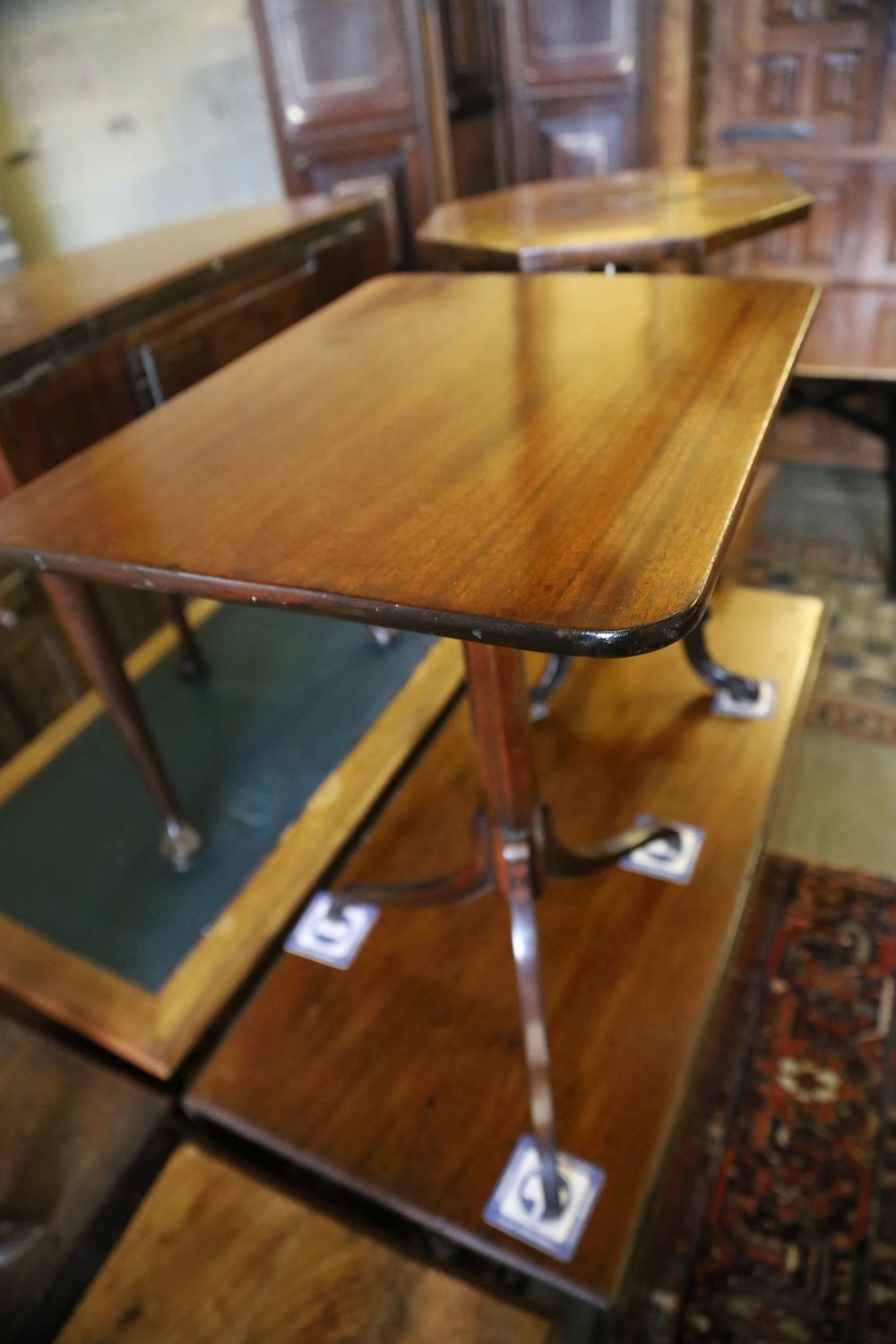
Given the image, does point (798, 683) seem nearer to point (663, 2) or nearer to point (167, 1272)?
point (167, 1272)

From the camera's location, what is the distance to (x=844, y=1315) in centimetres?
126

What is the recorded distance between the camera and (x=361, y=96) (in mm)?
2787

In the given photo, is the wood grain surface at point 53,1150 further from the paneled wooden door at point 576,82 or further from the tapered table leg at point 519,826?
the paneled wooden door at point 576,82

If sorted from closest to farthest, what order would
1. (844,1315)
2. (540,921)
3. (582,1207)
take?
(582,1207) → (844,1315) → (540,921)

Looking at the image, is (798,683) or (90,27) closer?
(798,683)

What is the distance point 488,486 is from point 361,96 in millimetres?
2508

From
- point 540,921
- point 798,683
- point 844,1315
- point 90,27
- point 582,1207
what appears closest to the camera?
point 582,1207

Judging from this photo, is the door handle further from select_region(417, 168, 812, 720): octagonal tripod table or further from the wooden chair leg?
→ the wooden chair leg

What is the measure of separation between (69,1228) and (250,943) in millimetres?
435

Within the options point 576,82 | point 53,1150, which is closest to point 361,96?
point 576,82

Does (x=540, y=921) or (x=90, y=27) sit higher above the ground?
(x=90, y=27)

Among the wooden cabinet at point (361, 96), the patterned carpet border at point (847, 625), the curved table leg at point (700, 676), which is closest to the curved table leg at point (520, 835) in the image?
the curved table leg at point (700, 676)

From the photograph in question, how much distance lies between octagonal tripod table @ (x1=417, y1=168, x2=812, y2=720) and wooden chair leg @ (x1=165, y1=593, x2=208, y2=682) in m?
0.78

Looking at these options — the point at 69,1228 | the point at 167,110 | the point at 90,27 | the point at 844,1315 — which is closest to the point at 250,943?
the point at 69,1228
